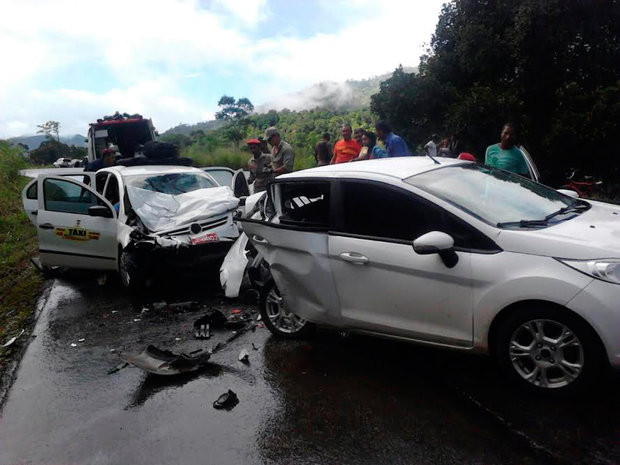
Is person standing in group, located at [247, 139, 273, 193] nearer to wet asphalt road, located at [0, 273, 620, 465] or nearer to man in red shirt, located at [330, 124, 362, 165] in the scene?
man in red shirt, located at [330, 124, 362, 165]

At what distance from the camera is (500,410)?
3594 millimetres

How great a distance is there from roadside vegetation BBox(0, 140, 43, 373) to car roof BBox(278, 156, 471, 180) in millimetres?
3741

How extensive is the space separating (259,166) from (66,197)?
3145mm

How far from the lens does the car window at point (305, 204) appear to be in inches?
184

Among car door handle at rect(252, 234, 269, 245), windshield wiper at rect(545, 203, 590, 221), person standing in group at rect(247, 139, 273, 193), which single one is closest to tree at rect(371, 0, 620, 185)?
person standing in group at rect(247, 139, 273, 193)

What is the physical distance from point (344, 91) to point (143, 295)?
155 metres

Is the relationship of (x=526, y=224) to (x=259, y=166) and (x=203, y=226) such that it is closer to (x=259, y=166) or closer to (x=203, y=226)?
(x=203, y=226)

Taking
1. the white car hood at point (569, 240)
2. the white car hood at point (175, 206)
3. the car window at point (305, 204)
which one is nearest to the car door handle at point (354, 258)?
the car window at point (305, 204)

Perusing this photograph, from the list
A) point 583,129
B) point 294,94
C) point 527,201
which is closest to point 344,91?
point 294,94

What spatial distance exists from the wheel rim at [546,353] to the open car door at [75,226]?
570 cm

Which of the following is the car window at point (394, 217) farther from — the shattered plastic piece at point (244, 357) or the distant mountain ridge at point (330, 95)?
the distant mountain ridge at point (330, 95)

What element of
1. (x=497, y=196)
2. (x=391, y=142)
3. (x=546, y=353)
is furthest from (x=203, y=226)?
(x=546, y=353)

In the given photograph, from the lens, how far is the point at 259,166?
9.39m

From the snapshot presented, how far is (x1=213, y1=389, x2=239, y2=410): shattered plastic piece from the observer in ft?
13.4
